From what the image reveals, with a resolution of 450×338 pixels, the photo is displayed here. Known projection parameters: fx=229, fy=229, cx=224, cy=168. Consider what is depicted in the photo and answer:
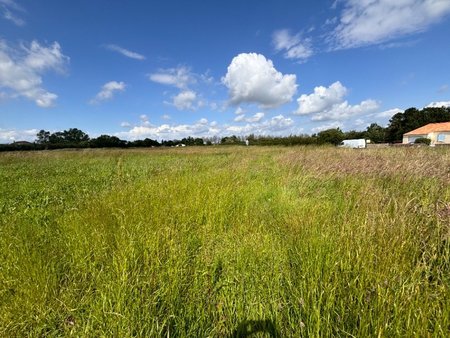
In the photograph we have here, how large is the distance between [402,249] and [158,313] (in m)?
2.08

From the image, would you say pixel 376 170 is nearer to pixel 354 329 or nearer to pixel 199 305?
pixel 354 329

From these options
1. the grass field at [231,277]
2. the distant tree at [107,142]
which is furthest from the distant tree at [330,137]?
the distant tree at [107,142]

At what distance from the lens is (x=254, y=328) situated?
1688 millimetres

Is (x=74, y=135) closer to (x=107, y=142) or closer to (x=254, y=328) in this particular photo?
(x=107, y=142)

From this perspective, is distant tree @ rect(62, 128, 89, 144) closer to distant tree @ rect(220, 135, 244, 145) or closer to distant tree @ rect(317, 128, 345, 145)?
distant tree @ rect(220, 135, 244, 145)

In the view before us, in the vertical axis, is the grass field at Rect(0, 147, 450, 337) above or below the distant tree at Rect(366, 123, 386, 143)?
below

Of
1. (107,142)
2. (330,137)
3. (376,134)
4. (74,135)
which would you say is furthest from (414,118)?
(74,135)

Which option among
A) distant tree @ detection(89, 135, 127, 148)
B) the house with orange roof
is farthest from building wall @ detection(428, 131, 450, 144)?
distant tree @ detection(89, 135, 127, 148)

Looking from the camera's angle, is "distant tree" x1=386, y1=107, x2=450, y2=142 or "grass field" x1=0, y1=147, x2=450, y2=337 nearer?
"grass field" x1=0, y1=147, x2=450, y2=337

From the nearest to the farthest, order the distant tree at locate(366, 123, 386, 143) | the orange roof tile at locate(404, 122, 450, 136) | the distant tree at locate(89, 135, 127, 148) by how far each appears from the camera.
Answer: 1. the orange roof tile at locate(404, 122, 450, 136)
2. the distant tree at locate(89, 135, 127, 148)
3. the distant tree at locate(366, 123, 386, 143)

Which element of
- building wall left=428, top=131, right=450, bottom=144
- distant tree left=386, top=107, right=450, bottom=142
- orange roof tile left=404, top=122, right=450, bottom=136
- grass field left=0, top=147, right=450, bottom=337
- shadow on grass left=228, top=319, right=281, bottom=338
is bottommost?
shadow on grass left=228, top=319, right=281, bottom=338

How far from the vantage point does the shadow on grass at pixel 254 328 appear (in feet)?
5.40

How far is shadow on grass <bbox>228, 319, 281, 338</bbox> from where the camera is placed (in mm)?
1646

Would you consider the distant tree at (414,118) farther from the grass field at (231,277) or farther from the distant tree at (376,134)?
the grass field at (231,277)
